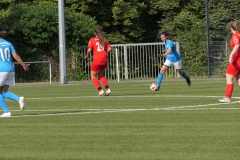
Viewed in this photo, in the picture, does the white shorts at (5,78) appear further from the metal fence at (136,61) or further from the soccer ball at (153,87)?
the metal fence at (136,61)

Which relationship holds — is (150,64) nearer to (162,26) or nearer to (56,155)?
(162,26)

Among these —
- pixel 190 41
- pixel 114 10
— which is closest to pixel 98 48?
pixel 190 41

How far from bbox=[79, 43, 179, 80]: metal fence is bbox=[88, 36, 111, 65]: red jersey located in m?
17.0

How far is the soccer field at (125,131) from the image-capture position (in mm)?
10156

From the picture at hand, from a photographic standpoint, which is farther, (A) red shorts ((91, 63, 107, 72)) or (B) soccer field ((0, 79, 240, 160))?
(A) red shorts ((91, 63, 107, 72))

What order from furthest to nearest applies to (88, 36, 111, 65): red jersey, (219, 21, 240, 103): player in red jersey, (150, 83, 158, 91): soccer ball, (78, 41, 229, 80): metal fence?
1. (78, 41, 229, 80): metal fence
2. (150, 83, 158, 91): soccer ball
3. (88, 36, 111, 65): red jersey
4. (219, 21, 240, 103): player in red jersey

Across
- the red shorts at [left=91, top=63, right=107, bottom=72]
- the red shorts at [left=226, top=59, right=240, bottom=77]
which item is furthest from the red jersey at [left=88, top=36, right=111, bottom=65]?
the red shorts at [left=226, top=59, right=240, bottom=77]

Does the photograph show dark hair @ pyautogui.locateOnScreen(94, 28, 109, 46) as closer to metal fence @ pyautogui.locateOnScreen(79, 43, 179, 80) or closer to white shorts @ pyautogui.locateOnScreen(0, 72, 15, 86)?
white shorts @ pyautogui.locateOnScreen(0, 72, 15, 86)

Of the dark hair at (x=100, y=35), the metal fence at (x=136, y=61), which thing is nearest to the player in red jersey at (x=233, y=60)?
the dark hair at (x=100, y=35)

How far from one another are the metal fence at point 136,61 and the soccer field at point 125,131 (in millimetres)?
21686

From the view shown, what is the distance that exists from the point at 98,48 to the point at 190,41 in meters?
17.2

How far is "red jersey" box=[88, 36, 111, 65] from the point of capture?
2395cm

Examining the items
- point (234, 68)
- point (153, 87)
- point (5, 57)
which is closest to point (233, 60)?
point (234, 68)

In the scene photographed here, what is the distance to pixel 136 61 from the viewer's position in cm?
4169
